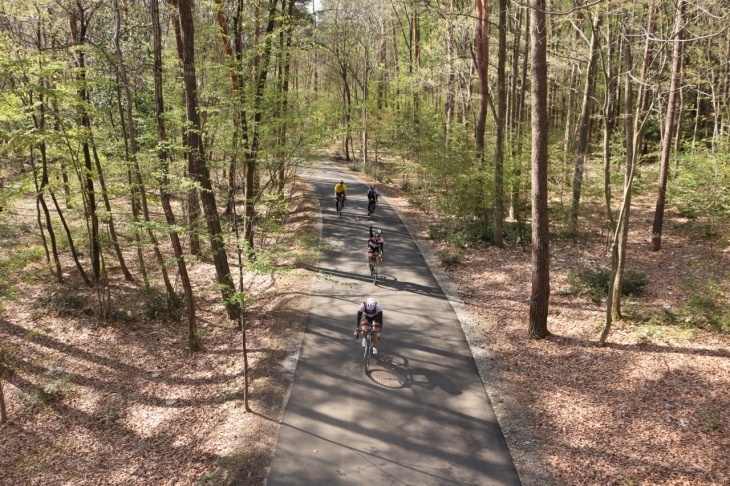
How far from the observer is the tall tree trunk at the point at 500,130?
1510 centimetres

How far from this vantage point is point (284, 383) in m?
9.41

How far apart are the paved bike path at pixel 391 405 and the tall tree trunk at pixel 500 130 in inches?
193

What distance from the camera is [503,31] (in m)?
15.1

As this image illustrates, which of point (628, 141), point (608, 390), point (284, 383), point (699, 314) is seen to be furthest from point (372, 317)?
point (699, 314)

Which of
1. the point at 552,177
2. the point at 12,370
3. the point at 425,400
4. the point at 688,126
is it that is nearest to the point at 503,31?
the point at 552,177

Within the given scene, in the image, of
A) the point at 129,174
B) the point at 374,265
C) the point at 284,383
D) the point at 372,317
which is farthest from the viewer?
the point at 374,265

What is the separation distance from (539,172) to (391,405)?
20.9 feet

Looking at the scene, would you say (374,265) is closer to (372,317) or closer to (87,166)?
(372,317)

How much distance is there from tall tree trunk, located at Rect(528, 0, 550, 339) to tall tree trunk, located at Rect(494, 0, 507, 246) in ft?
16.1

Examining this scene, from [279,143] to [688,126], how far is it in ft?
97.2

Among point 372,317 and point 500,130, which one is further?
point 500,130

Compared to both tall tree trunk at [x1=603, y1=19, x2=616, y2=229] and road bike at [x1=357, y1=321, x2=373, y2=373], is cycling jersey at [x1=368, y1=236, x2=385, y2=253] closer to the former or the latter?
road bike at [x1=357, y1=321, x2=373, y2=373]

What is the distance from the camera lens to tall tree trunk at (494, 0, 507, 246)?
15102 mm

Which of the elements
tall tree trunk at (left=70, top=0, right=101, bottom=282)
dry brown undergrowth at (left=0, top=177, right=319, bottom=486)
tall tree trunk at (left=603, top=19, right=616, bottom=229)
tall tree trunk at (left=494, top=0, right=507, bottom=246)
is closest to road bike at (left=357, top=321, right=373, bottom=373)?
dry brown undergrowth at (left=0, top=177, right=319, bottom=486)
